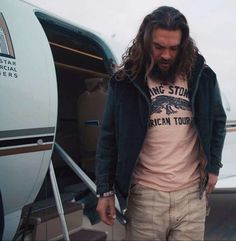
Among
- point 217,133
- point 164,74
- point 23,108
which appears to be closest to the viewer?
point 164,74

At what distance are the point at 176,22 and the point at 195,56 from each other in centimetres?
27

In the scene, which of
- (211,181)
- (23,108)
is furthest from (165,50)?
(23,108)

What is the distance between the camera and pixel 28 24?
368 cm

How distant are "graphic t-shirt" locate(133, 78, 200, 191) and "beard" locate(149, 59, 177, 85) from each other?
0.03 metres

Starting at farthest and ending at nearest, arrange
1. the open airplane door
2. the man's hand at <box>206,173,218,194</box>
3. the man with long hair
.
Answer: the open airplane door, the man's hand at <box>206,173,218,194</box>, the man with long hair

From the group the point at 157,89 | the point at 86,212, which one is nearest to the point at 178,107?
the point at 157,89

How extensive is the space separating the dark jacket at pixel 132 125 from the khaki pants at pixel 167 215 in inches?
3.6

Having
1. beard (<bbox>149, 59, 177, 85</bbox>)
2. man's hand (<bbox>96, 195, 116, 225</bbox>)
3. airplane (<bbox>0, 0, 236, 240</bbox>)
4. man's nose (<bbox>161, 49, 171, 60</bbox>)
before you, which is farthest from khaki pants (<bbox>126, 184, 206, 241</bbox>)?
airplane (<bbox>0, 0, 236, 240</bbox>)

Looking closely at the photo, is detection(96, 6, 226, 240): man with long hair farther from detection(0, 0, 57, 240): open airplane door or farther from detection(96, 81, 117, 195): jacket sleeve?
detection(0, 0, 57, 240): open airplane door

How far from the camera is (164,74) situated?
92.4 inches

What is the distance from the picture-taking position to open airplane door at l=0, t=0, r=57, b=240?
10.7 feet

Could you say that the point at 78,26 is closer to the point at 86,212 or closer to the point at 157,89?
the point at 86,212

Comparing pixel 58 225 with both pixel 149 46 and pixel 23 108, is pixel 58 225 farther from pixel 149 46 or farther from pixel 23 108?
pixel 149 46

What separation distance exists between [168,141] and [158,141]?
0.05 metres
